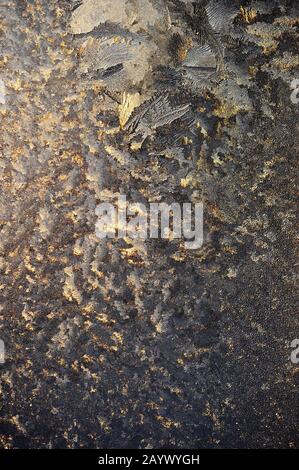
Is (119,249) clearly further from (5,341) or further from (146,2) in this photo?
(146,2)

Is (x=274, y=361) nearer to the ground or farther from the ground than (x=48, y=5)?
nearer to the ground

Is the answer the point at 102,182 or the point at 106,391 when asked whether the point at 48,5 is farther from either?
the point at 106,391

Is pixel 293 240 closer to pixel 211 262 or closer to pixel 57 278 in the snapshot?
pixel 211 262

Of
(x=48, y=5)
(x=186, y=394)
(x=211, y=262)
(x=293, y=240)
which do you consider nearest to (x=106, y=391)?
(x=186, y=394)

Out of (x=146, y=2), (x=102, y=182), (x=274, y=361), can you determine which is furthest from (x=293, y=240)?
(x=146, y=2)
